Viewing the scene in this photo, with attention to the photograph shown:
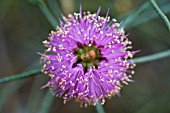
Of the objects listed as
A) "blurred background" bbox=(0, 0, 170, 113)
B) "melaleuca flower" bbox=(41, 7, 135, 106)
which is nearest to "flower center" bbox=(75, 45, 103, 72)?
"melaleuca flower" bbox=(41, 7, 135, 106)

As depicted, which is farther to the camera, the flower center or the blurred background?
the blurred background

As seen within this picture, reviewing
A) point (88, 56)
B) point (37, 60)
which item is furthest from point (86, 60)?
point (37, 60)

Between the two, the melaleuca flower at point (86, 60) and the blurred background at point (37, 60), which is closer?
the melaleuca flower at point (86, 60)

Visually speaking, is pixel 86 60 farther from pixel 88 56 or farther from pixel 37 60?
pixel 37 60

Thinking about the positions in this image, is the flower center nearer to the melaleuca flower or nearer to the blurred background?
the melaleuca flower

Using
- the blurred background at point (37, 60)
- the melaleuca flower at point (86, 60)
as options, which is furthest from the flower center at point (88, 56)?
the blurred background at point (37, 60)

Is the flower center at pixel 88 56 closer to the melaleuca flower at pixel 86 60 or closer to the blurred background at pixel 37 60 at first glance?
the melaleuca flower at pixel 86 60

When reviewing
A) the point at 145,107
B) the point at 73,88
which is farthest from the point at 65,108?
the point at 73,88
